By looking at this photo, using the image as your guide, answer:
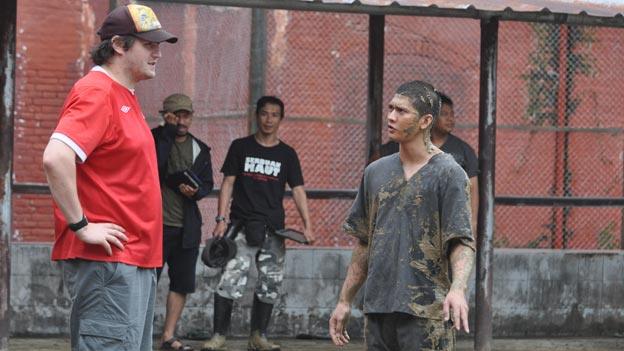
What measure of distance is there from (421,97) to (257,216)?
178 inches

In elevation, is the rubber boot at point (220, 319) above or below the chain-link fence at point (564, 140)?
below

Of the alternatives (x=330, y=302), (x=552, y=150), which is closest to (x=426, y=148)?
(x=330, y=302)

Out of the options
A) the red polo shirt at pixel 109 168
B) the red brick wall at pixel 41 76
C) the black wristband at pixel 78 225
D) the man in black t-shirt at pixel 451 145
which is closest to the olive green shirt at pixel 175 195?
the red brick wall at pixel 41 76

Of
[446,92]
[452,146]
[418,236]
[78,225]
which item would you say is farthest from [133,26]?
[446,92]

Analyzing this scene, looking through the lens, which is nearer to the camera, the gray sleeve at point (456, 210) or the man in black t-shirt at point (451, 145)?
the gray sleeve at point (456, 210)

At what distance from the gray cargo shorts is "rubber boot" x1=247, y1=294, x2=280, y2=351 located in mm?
4990

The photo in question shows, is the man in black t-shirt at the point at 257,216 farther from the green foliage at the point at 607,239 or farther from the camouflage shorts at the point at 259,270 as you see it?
the green foliage at the point at 607,239

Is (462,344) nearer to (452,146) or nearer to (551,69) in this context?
(452,146)

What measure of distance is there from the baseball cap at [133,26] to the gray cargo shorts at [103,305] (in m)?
0.96

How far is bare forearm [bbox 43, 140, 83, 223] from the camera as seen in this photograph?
526 centimetres

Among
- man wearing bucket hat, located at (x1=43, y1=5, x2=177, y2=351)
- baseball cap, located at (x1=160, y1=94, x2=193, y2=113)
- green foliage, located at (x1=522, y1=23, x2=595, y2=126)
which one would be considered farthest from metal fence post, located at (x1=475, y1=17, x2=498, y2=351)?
man wearing bucket hat, located at (x1=43, y1=5, x2=177, y2=351)

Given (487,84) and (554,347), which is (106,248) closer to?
(487,84)

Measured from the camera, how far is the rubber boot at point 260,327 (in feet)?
34.6

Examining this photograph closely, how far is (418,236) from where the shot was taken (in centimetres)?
591
